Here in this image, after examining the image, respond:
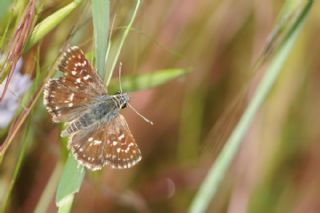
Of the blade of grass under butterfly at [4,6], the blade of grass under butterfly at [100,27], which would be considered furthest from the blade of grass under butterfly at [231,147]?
the blade of grass under butterfly at [4,6]

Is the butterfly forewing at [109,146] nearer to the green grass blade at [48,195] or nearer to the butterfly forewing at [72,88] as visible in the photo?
the butterfly forewing at [72,88]

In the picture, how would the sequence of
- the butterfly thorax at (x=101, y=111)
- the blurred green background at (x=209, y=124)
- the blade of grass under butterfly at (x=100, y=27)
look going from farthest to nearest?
the blurred green background at (x=209, y=124) < the butterfly thorax at (x=101, y=111) < the blade of grass under butterfly at (x=100, y=27)

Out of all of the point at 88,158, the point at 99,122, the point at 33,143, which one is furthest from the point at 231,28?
the point at 88,158

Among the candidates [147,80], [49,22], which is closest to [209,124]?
[147,80]

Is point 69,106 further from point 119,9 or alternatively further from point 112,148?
point 119,9

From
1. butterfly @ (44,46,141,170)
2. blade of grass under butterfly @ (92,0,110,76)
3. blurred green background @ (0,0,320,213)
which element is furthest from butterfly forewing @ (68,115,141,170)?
blurred green background @ (0,0,320,213)

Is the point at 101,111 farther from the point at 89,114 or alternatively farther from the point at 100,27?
the point at 100,27
